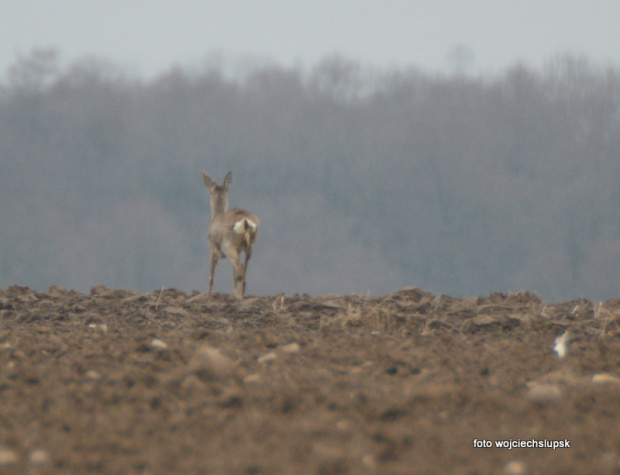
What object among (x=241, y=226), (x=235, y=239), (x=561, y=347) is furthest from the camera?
(x=235, y=239)

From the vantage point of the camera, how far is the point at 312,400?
141 inches

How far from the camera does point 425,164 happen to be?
155 feet

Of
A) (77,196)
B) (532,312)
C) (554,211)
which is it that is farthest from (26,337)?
(77,196)

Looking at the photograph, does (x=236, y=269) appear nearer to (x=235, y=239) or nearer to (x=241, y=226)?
(x=235, y=239)

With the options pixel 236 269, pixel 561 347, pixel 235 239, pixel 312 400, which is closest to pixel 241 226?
pixel 235 239

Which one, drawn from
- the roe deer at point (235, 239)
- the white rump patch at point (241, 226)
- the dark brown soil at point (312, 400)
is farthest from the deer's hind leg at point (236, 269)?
the dark brown soil at point (312, 400)

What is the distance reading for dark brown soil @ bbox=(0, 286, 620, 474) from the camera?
9.11 ft

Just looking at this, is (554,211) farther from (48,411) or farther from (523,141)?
(48,411)

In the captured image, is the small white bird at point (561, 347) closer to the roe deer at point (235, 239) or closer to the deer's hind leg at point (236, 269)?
the roe deer at point (235, 239)

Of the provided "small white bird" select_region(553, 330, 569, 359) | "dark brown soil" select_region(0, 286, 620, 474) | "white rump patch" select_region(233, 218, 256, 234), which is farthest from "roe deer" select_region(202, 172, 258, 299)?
"small white bird" select_region(553, 330, 569, 359)

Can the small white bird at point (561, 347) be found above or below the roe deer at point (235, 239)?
below

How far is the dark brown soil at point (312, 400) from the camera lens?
278 cm

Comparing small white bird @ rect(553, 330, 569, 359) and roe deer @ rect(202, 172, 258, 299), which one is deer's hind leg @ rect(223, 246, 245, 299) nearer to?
roe deer @ rect(202, 172, 258, 299)

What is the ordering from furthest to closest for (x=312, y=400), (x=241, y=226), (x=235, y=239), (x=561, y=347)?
(x=235, y=239) → (x=241, y=226) → (x=561, y=347) → (x=312, y=400)
